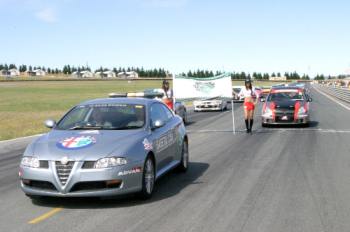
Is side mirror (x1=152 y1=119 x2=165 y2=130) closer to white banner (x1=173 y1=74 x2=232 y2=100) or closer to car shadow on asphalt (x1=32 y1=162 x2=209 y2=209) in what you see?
car shadow on asphalt (x1=32 y1=162 x2=209 y2=209)

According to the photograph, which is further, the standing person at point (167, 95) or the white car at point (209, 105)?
the white car at point (209, 105)

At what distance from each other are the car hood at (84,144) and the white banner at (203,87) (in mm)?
12584

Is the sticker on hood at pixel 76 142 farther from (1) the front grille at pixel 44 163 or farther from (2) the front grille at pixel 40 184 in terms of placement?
(2) the front grille at pixel 40 184

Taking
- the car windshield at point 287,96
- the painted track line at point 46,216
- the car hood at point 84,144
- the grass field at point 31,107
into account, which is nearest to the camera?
the painted track line at point 46,216

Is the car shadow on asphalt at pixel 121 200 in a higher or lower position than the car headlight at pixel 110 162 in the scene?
lower

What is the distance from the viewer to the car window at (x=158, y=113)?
854cm

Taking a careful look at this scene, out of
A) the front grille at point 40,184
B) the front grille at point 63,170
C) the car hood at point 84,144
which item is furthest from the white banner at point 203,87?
the front grille at point 63,170

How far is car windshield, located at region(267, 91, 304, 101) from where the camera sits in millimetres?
20755

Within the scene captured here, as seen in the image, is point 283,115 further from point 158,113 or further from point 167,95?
point 158,113

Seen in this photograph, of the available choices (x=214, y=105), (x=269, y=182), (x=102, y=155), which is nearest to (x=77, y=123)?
(x=102, y=155)

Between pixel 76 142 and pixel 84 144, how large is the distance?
14 cm

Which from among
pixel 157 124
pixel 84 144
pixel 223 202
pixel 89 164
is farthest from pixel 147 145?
pixel 223 202

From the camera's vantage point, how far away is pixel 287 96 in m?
21.0

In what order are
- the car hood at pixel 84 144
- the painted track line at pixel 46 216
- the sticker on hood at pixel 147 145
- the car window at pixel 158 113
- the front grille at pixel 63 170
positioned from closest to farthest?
the painted track line at pixel 46 216
the front grille at pixel 63 170
the car hood at pixel 84 144
the sticker on hood at pixel 147 145
the car window at pixel 158 113
